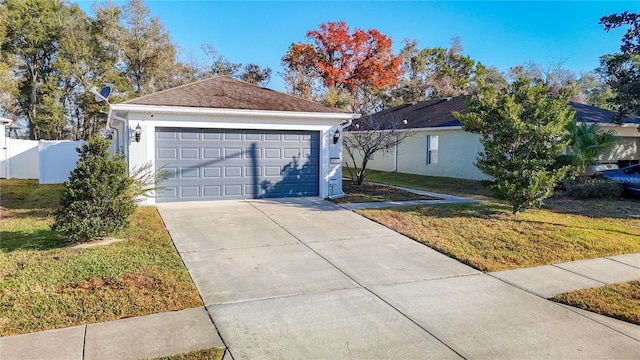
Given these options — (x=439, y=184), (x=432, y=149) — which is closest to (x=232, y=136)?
(x=439, y=184)

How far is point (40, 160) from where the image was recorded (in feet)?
53.5

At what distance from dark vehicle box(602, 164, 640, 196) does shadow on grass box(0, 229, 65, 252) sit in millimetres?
15153

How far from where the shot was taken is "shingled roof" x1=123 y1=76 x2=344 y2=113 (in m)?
10.8

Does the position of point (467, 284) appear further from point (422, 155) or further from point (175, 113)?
point (422, 155)

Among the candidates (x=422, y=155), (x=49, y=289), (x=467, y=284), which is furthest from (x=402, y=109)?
(x=49, y=289)

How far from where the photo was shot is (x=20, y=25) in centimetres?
2342

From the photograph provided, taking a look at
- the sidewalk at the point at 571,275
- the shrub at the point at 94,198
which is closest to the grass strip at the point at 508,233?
the sidewalk at the point at 571,275

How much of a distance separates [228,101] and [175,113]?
1555 millimetres

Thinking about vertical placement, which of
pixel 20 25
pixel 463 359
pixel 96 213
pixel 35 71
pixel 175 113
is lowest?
pixel 463 359

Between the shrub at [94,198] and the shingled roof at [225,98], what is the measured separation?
155 inches

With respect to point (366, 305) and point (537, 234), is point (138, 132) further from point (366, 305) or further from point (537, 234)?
point (537, 234)

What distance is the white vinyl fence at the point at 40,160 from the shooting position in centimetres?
1639

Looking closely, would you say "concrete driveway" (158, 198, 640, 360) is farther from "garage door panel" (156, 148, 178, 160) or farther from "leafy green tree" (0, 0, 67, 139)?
"leafy green tree" (0, 0, 67, 139)

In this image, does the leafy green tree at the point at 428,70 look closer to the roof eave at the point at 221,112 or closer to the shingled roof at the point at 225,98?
the shingled roof at the point at 225,98
